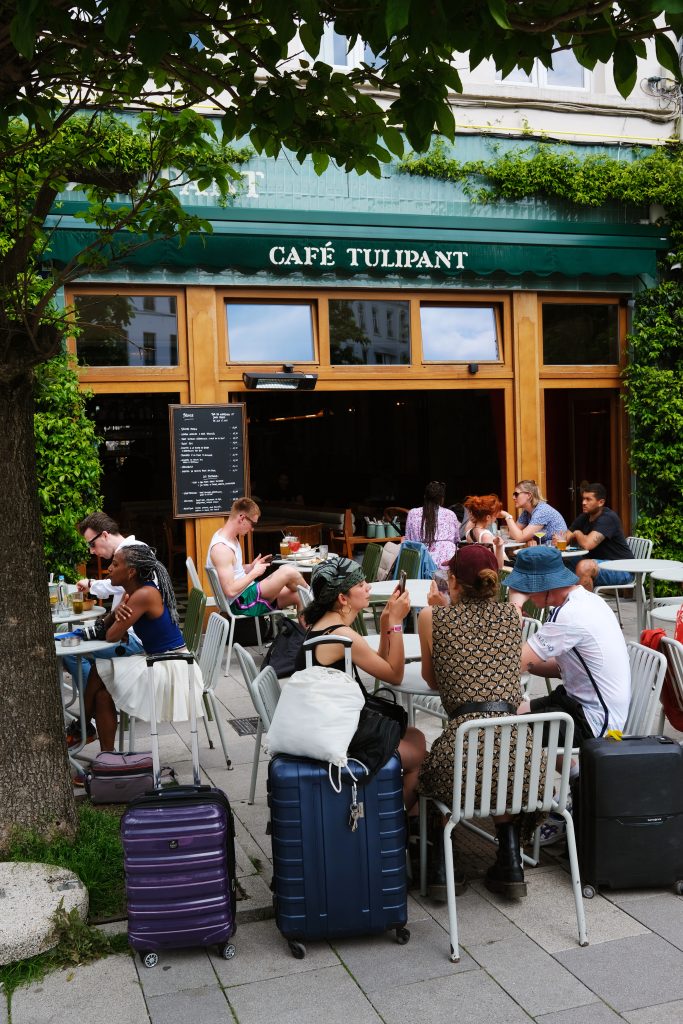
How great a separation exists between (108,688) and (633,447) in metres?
7.81

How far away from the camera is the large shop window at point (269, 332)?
→ 32.6 feet

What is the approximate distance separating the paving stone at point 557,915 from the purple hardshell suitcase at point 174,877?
1.18 m

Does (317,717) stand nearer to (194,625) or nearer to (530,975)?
(530,975)

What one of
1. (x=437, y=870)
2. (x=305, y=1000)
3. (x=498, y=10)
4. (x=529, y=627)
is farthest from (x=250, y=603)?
(x=498, y=10)

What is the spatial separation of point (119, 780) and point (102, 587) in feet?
7.77

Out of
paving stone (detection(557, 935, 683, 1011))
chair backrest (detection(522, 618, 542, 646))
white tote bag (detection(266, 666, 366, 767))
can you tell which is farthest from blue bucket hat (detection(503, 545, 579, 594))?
paving stone (detection(557, 935, 683, 1011))

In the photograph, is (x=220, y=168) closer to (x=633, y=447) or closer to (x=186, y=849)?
(x=186, y=849)

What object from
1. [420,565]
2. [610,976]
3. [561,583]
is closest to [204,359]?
[420,565]

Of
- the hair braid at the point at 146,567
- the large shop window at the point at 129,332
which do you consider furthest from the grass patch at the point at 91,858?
the large shop window at the point at 129,332

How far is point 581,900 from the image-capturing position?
11.9 ft

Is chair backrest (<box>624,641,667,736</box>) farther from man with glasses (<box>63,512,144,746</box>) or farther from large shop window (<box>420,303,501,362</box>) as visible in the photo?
large shop window (<box>420,303,501,362</box>)

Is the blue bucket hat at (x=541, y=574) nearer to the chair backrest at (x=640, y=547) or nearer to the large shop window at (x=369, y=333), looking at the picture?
the chair backrest at (x=640, y=547)

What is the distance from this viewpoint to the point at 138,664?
563 centimetres

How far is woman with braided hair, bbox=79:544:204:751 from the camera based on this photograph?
Answer: 550 centimetres
